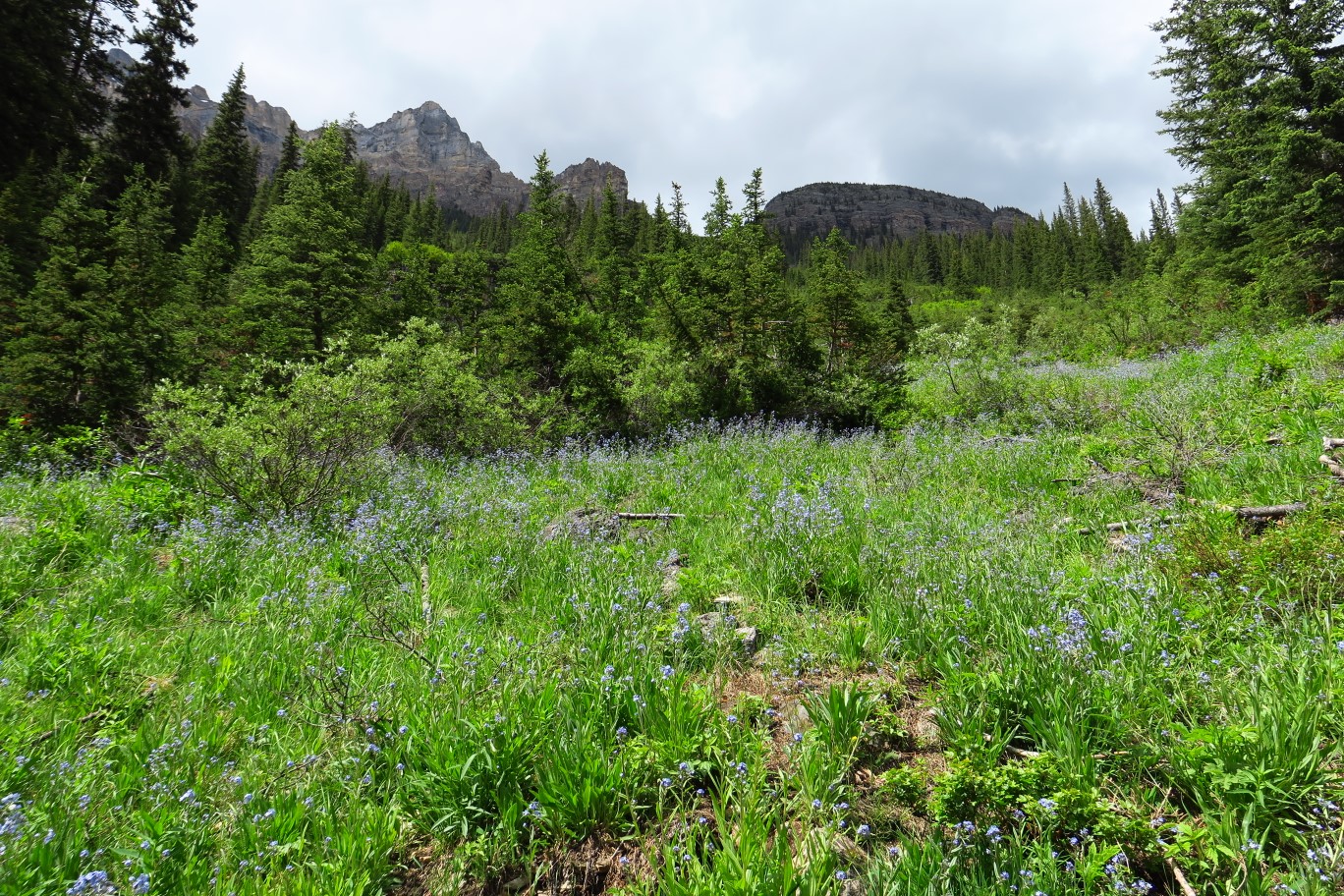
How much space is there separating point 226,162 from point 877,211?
197m

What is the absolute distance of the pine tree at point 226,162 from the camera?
135ft

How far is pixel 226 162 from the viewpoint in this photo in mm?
42688

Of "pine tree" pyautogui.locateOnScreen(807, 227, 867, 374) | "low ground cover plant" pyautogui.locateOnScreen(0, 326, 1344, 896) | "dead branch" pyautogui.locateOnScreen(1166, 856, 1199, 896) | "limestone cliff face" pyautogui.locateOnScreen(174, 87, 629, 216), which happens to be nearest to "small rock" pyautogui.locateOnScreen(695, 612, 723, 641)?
"low ground cover plant" pyautogui.locateOnScreen(0, 326, 1344, 896)

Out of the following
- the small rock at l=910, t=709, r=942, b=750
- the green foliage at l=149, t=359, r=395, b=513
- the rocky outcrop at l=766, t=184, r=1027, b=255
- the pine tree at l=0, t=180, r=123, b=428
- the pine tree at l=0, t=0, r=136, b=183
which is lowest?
the small rock at l=910, t=709, r=942, b=750

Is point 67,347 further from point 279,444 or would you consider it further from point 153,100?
point 153,100

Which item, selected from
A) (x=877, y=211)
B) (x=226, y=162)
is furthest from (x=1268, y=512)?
(x=877, y=211)

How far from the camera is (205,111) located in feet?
562

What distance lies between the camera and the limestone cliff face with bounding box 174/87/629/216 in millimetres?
171325

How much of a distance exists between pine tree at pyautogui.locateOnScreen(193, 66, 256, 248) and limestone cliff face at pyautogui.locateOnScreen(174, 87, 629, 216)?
419ft

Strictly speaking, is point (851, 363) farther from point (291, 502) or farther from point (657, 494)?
point (291, 502)

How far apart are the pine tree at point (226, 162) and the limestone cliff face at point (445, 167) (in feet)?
419

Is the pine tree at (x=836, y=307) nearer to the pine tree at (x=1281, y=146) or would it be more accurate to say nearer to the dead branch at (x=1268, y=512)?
the dead branch at (x=1268, y=512)

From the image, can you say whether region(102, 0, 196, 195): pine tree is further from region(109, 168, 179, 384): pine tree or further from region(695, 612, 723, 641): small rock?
region(695, 612, 723, 641): small rock

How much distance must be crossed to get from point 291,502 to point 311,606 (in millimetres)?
3698
